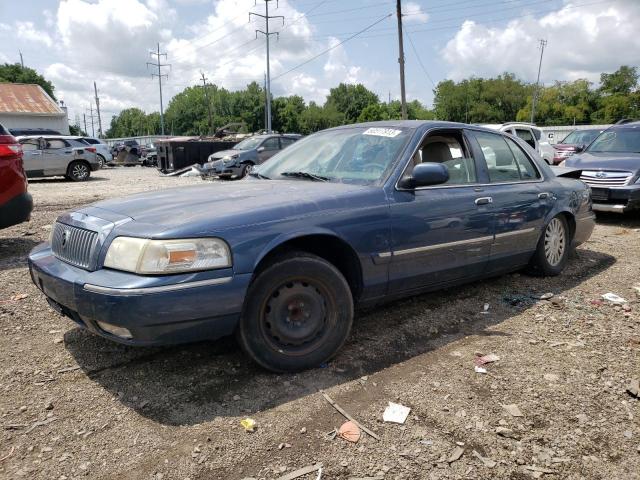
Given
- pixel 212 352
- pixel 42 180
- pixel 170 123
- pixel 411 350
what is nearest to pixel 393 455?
pixel 411 350

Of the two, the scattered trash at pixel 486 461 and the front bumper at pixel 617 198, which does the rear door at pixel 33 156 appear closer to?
the front bumper at pixel 617 198

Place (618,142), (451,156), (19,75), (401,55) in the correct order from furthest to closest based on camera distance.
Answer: (19,75)
(401,55)
(618,142)
(451,156)

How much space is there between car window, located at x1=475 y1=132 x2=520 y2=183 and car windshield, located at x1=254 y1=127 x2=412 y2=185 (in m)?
0.93

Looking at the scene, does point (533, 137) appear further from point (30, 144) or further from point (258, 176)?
point (30, 144)

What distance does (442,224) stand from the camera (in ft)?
12.1

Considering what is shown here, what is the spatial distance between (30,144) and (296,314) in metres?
15.9

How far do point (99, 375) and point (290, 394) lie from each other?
120 cm

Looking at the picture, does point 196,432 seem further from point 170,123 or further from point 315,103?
point 170,123

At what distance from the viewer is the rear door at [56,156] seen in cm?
1605

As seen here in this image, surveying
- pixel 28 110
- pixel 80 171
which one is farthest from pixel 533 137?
pixel 28 110

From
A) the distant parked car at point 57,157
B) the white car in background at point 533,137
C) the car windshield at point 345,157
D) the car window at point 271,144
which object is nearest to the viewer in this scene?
the car windshield at point 345,157

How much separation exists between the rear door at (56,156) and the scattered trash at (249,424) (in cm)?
1621

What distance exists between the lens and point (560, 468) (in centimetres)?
226

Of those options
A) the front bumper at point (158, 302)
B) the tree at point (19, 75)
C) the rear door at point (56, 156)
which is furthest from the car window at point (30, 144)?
the tree at point (19, 75)
